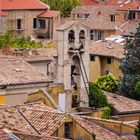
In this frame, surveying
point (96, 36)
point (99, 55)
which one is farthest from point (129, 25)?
point (99, 55)

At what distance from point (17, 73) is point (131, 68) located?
13238mm

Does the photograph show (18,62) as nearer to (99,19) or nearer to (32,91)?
(32,91)

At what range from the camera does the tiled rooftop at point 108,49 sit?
52.8 meters

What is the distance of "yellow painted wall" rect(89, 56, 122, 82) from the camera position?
53172 millimetres

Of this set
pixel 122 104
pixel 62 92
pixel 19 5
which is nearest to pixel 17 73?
pixel 62 92

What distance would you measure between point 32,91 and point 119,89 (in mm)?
13070

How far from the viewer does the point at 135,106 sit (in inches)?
1564

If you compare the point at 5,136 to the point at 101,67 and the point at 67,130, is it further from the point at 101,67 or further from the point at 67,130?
the point at 101,67

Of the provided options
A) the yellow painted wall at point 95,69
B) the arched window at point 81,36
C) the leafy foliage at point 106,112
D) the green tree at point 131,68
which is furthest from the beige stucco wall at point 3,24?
the leafy foliage at point 106,112

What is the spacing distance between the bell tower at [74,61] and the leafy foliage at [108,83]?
8.62 m

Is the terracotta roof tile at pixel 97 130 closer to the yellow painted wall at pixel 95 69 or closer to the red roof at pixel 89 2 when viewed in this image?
the yellow painted wall at pixel 95 69

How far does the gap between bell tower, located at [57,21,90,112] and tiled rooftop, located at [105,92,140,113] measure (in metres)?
1.68

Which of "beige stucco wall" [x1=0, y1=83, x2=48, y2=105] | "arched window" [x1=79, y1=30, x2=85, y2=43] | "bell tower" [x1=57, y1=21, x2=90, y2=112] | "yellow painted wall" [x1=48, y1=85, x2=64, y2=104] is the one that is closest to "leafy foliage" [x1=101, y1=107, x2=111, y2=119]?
"bell tower" [x1=57, y1=21, x2=90, y2=112]

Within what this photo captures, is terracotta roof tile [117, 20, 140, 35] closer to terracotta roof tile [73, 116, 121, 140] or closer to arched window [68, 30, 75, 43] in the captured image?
arched window [68, 30, 75, 43]
